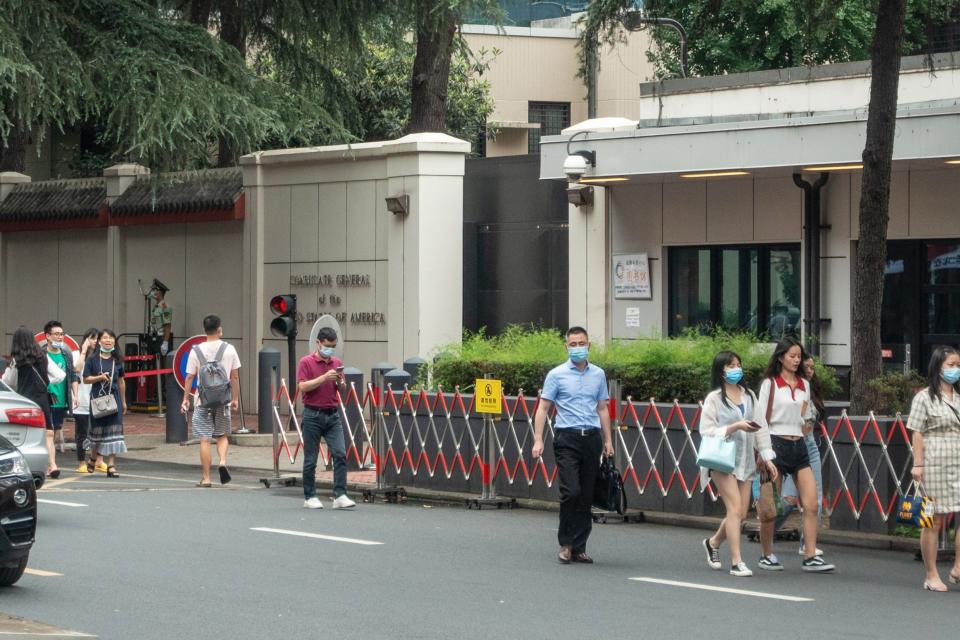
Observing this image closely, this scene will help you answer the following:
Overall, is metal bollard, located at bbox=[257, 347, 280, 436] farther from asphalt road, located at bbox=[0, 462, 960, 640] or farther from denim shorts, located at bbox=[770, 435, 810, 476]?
denim shorts, located at bbox=[770, 435, 810, 476]

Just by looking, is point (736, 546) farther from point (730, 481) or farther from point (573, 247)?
point (573, 247)

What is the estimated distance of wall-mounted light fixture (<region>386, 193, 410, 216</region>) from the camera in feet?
80.5

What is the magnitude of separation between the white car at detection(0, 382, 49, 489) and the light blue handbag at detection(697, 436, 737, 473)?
6.13 m

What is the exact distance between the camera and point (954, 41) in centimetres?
3362

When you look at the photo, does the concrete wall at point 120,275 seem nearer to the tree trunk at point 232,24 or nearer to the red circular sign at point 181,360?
the tree trunk at point 232,24

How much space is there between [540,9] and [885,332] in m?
34.2

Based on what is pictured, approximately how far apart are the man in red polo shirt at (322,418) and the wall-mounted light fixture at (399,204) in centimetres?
867

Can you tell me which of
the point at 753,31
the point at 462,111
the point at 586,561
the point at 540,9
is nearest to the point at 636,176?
the point at 586,561

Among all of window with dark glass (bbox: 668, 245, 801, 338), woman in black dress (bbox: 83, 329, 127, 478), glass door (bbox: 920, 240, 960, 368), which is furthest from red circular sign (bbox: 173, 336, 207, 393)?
glass door (bbox: 920, 240, 960, 368)

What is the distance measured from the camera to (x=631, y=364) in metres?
16.0

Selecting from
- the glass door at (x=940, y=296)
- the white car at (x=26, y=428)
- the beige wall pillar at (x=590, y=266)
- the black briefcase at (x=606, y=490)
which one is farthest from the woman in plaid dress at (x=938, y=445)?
the beige wall pillar at (x=590, y=266)

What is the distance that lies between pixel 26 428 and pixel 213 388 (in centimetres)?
369

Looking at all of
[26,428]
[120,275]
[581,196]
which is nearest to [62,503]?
[26,428]

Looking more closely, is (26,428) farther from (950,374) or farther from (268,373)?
(950,374)
